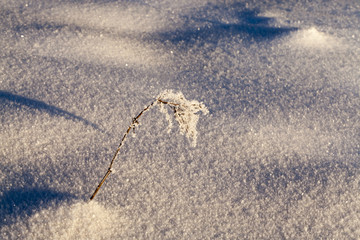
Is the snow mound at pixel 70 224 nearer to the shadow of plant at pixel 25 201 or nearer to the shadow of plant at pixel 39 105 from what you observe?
the shadow of plant at pixel 25 201

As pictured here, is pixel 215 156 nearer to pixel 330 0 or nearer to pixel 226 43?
pixel 226 43

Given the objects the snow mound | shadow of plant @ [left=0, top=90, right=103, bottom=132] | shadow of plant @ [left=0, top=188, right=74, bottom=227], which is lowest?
the snow mound

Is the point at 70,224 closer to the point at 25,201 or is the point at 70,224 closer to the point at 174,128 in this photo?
the point at 25,201

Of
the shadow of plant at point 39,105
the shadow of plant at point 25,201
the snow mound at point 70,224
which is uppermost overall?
the shadow of plant at point 39,105

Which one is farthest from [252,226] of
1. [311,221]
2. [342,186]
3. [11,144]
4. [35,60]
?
[35,60]

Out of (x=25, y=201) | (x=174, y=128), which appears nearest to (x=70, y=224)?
(x=25, y=201)

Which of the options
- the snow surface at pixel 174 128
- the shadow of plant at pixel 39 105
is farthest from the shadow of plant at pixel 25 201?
the shadow of plant at pixel 39 105

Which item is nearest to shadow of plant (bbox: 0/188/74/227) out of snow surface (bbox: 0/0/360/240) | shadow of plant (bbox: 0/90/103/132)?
snow surface (bbox: 0/0/360/240)

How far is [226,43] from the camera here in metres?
1.49

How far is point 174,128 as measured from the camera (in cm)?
116

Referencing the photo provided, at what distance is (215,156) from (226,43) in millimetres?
629

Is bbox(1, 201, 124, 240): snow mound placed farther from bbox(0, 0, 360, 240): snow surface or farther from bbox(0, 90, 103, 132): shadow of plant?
bbox(0, 90, 103, 132): shadow of plant

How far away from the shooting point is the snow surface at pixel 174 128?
978 mm

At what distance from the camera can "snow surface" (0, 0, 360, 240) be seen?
3.21ft
